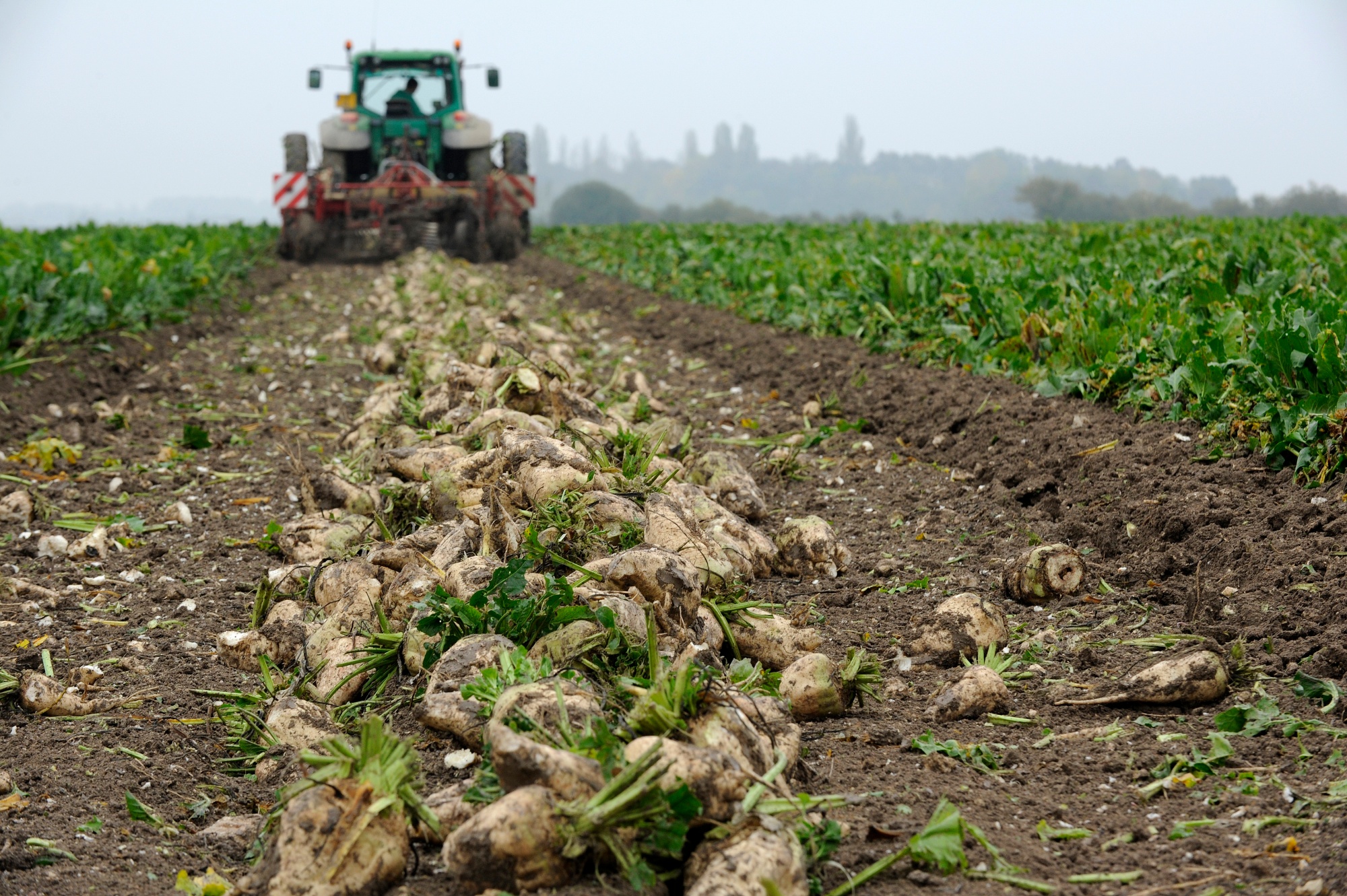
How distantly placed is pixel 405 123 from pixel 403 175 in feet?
5.99

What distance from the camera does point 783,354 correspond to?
23.1 feet

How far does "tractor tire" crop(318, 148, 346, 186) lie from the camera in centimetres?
1467

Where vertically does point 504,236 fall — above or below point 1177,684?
above

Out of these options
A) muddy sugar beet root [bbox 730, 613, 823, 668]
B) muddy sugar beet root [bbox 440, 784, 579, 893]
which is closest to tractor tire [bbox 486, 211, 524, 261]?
muddy sugar beet root [bbox 730, 613, 823, 668]

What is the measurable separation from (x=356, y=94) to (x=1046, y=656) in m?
14.7

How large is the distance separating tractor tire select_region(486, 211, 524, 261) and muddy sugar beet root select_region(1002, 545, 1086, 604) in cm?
1217

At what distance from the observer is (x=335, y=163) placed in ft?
48.5

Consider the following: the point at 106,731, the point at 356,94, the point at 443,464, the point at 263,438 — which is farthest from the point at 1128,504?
the point at 356,94

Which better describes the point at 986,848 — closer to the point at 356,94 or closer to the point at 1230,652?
the point at 1230,652

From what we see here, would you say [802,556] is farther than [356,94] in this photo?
No

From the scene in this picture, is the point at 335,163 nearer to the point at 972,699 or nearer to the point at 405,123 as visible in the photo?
the point at 405,123

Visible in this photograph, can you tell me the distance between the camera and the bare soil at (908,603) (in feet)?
6.64

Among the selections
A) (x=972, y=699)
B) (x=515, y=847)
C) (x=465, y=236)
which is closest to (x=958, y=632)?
(x=972, y=699)

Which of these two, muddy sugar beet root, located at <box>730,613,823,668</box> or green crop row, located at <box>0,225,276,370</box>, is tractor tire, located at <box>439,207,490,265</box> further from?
muddy sugar beet root, located at <box>730,613,823,668</box>
